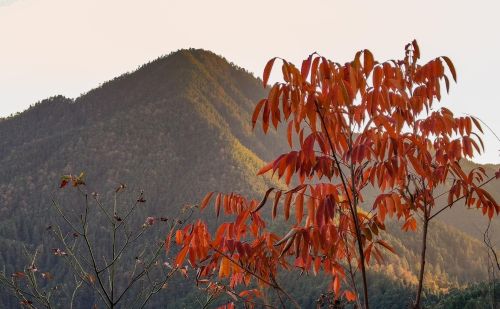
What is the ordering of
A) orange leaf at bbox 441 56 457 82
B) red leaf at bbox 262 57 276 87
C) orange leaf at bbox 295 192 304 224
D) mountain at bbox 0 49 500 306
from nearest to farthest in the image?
red leaf at bbox 262 57 276 87, orange leaf at bbox 295 192 304 224, orange leaf at bbox 441 56 457 82, mountain at bbox 0 49 500 306

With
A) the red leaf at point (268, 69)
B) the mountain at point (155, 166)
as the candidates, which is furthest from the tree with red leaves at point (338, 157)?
the mountain at point (155, 166)

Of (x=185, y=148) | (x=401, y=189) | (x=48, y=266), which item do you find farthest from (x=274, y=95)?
(x=185, y=148)

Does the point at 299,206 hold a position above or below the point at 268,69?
below

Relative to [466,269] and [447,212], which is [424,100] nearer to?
[466,269]

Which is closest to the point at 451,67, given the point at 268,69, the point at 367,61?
the point at 367,61

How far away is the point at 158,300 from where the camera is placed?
9281 cm

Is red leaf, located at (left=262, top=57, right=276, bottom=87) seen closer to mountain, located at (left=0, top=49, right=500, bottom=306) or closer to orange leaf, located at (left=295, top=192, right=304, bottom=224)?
orange leaf, located at (left=295, top=192, right=304, bottom=224)

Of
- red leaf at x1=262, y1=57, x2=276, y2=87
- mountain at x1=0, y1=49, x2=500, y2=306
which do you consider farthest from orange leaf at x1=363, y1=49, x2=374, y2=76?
mountain at x1=0, y1=49, x2=500, y2=306

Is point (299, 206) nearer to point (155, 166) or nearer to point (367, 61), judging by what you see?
point (367, 61)

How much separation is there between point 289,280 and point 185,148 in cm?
9813

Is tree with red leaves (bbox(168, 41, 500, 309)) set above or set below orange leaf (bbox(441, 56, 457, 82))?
below

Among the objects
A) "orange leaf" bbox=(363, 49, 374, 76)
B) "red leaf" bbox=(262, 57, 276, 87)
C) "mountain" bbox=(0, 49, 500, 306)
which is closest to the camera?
"red leaf" bbox=(262, 57, 276, 87)

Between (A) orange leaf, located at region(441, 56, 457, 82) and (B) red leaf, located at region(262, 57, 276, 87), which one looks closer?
(B) red leaf, located at region(262, 57, 276, 87)

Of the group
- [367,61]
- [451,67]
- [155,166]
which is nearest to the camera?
[367,61]
